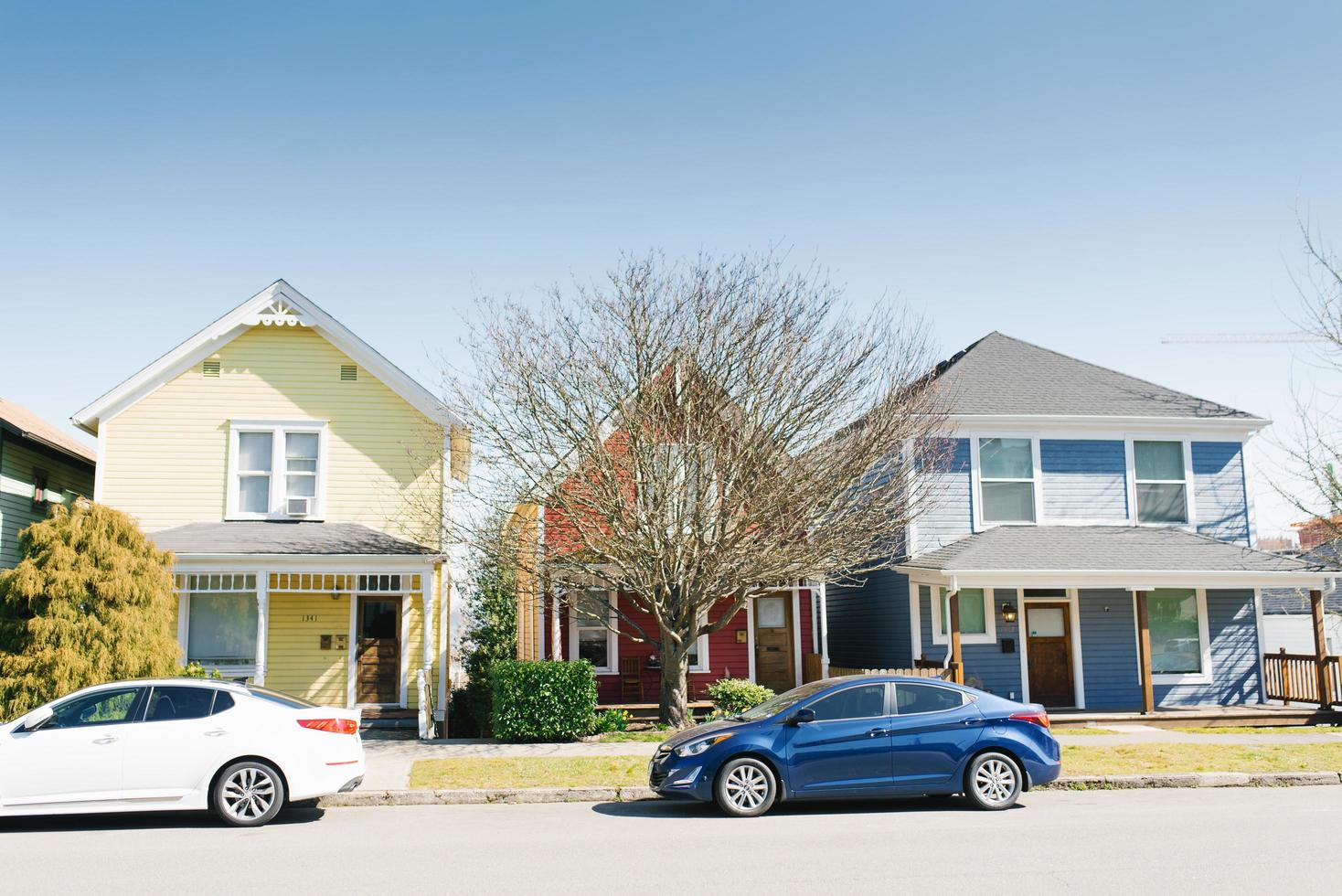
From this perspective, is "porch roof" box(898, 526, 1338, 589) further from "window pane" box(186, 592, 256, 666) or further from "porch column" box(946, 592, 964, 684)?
"window pane" box(186, 592, 256, 666)

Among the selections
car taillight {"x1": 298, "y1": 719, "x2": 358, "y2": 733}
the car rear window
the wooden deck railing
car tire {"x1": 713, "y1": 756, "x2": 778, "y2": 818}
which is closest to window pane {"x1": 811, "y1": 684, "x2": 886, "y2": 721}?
car tire {"x1": 713, "y1": 756, "x2": 778, "y2": 818}

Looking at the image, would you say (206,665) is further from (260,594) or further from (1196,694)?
→ (1196,694)

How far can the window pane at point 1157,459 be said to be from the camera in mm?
21859

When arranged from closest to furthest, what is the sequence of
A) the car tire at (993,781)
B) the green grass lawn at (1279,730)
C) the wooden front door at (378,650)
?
the car tire at (993,781) → the green grass lawn at (1279,730) → the wooden front door at (378,650)

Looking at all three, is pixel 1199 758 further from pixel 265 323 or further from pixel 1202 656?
pixel 265 323

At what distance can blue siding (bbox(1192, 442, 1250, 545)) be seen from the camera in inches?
859

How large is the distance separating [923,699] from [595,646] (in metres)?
10.9

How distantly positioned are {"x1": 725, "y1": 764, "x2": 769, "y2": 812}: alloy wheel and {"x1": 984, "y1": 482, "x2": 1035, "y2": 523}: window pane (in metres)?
11.8

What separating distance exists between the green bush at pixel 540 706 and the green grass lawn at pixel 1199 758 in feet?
23.8

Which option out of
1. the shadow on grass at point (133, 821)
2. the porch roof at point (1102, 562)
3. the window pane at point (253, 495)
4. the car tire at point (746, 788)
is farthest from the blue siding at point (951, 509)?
the shadow on grass at point (133, 821)

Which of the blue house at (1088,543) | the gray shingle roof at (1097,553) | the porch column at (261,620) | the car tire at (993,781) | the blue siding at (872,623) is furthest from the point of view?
the blue siding at (872,623)

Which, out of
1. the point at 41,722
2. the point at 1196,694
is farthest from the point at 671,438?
the point at 1196,694

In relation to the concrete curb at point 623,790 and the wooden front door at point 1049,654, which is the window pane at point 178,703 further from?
the wooden front door at point 1049,654

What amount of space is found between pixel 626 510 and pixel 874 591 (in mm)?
8604
